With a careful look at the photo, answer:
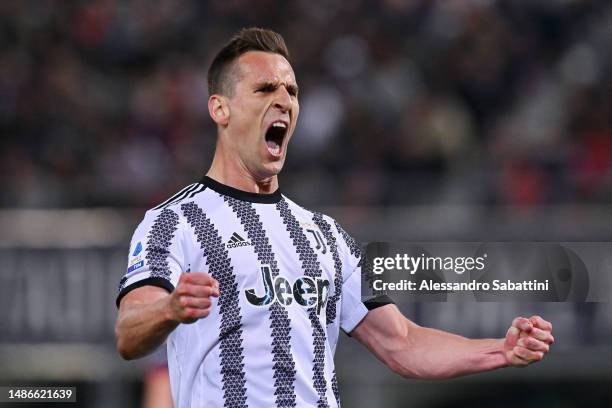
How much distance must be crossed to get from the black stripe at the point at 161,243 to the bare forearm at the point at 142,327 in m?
0.15

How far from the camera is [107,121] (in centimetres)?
1012

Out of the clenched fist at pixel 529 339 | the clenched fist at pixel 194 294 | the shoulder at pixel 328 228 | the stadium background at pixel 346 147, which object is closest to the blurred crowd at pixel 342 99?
the stadium background at pixel 346 147

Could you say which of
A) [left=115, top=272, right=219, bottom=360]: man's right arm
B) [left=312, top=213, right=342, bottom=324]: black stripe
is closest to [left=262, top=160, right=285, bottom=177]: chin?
[left=312, top=213, right=342, bottom=324]: black stripe

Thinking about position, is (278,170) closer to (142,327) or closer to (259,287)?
(259,287)

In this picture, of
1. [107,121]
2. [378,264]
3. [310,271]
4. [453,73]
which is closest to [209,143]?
[107,121]

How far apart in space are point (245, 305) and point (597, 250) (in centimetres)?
370

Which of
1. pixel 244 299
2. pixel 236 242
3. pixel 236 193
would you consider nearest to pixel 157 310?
pixel 244 299

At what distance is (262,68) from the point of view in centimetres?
401

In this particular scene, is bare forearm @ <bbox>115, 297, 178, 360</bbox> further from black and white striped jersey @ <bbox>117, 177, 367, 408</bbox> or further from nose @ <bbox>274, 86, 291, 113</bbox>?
nose @ <bbox>274, 86, 291, 113</bbox>

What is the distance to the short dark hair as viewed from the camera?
160 inches

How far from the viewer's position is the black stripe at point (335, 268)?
395cm

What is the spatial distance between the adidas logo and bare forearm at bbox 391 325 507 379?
70 centimetres

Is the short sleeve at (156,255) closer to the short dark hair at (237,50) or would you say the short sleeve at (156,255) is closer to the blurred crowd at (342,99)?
the short dark hair at (237,50)

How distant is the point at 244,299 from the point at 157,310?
531 millimetres
